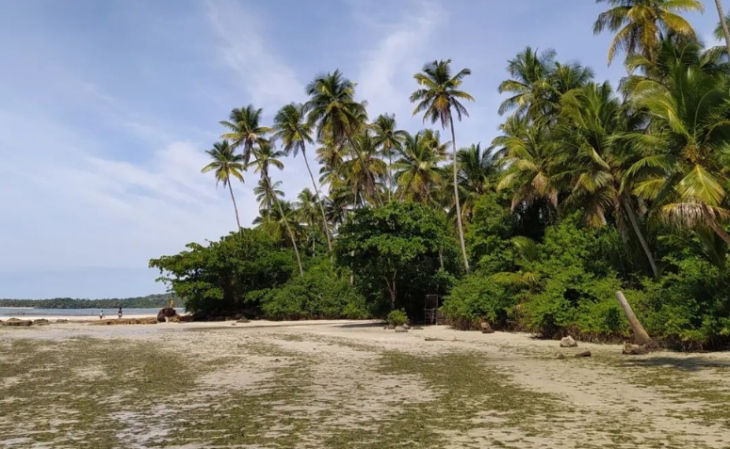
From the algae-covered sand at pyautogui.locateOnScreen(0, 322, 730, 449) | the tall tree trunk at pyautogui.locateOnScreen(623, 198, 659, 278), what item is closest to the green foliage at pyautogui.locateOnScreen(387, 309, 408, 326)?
the algae-covered sand at pyautogui.locateOnScreen(0, 322, 730, 449)

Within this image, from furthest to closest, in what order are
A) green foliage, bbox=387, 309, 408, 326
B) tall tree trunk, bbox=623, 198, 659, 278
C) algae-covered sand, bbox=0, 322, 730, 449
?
green foliage, bbox=387, 309, 408, 326 → tall tree trunk, bbox=623, 198, 659, 278 → algae-covered sand, bbox=0, 322, 730, 449

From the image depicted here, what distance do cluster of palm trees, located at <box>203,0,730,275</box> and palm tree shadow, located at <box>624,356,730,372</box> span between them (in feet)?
9.52

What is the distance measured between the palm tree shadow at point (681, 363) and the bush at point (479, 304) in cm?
990

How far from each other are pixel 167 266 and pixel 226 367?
32438 mm

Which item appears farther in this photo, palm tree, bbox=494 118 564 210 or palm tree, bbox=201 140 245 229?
palm tree, bbox=201 140 245 229

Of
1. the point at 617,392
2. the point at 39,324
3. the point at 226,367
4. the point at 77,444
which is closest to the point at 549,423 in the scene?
the point at 617,392

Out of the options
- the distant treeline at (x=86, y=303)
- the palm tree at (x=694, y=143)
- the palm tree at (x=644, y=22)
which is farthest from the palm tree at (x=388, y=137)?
the distant treeline at (x=86, y=303)

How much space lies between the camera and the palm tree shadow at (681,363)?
1269 centimetres

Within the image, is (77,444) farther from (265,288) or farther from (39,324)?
(39,324)

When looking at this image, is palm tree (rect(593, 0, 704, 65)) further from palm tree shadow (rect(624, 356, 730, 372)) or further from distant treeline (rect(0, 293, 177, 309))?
distant treeline (rect(0, 293, 177, 309))

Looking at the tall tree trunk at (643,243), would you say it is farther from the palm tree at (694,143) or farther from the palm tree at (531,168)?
the palm tree at (694,143)

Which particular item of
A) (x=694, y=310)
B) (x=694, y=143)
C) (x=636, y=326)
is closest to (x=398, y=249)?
(x=636, y=326)

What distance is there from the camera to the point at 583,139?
860 inches

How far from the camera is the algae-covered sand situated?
6.70 m
